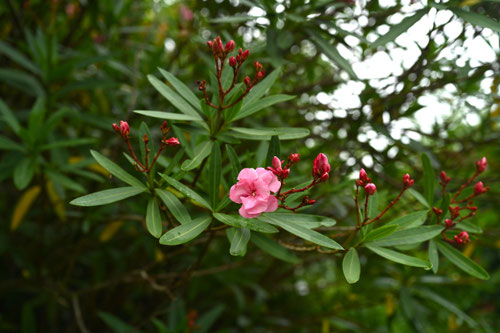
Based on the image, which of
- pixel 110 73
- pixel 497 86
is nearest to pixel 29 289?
pixel 110 73

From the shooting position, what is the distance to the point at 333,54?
4.32 feet

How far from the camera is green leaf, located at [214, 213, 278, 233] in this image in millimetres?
883

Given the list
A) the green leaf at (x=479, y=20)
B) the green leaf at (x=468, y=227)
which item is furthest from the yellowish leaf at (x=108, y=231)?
the green leaf at (x=479, y=20)

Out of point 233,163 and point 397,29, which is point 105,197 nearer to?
point 233,163

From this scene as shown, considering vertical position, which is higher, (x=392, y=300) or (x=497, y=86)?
(x=497, y=86)

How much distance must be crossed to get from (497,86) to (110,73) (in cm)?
191

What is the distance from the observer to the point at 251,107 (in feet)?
3.58

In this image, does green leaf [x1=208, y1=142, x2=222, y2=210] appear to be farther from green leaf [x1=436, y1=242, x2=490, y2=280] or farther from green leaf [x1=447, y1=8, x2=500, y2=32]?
green leaf [x1=447, y1=8, x2=500, y2=32]

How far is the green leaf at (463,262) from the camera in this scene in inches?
43.0

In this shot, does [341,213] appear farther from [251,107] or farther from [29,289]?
[29,289]

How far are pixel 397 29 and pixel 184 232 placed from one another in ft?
2.75

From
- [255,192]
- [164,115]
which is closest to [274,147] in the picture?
[255,192]

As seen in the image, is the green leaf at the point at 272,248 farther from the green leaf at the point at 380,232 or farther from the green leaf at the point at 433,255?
the green leaf at the point at 433,255

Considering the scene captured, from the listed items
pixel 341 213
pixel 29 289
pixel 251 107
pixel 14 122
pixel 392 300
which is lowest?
pixel 392 300
